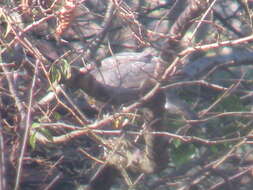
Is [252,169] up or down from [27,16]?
down

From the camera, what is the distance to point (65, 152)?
440cm

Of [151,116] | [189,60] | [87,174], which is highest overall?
[151,116]

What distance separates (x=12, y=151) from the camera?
4020mm

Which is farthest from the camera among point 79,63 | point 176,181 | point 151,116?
point 176,181

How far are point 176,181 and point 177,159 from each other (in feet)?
2.36

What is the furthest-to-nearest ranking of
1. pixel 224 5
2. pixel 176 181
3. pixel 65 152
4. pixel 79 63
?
pixel 224 5 < pixel 176 181 < pixel 65 152 < pixel 79 63

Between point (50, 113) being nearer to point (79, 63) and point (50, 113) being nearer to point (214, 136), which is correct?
point (79, 63)

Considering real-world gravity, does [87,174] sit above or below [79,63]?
below

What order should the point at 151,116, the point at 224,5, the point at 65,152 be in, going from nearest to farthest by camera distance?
1. the point at 151,116
2. the point at 65,152
3. the point at 224,5

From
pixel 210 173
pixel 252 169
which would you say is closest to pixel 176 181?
pixel 210 173

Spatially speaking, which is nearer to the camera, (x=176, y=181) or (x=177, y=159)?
(x=177, y=159)

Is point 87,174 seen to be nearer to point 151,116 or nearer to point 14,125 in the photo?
point 14,125

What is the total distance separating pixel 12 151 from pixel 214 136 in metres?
1.48

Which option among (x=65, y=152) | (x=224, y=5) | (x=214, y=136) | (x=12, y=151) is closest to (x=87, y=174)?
(x=65, y=152)
